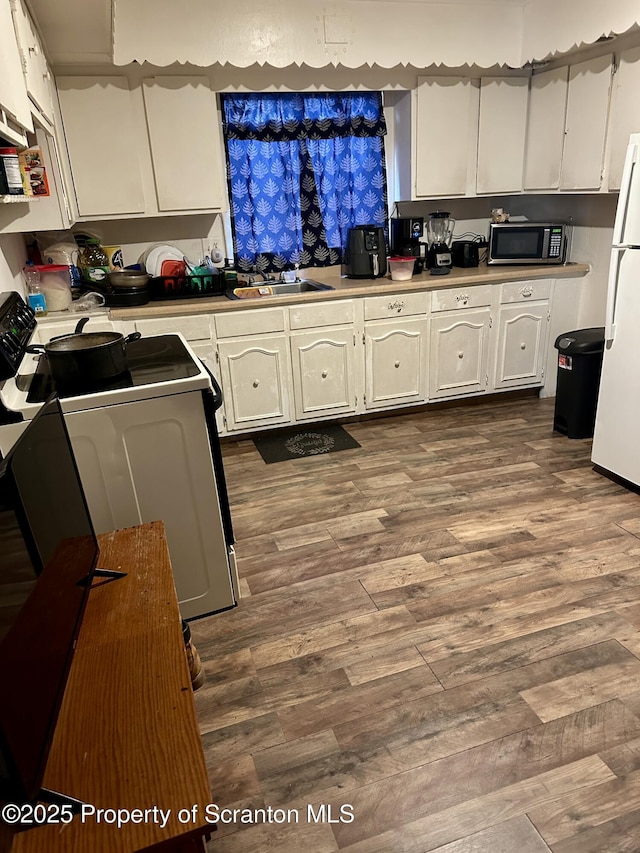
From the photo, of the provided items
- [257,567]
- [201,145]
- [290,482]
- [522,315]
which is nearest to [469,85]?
[522,315]

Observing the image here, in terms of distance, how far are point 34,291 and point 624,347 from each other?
311cm

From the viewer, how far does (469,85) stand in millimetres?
3930

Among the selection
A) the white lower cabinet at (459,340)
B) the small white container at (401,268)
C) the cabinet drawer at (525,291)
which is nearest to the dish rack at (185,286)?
the small white container at (401,268)

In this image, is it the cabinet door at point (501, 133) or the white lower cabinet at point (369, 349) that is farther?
the cabinet door at point (501, 133)

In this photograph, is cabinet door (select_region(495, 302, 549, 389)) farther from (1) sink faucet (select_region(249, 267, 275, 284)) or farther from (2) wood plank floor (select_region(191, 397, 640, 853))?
(1) sink faucet (select_region(249, 267, 275, 284))

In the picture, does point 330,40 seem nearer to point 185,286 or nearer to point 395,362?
point 185,286

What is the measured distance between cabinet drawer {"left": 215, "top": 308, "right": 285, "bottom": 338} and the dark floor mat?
71cm

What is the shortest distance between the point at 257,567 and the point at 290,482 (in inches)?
31.7

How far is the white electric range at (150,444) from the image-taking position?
186 centimetres

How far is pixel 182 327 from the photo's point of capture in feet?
11.4

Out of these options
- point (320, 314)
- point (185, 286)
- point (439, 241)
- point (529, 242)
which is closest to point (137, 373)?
point (185, 286)

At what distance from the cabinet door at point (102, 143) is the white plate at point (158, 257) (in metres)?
0.32

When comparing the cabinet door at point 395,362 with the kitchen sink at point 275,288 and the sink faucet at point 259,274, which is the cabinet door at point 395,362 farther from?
the sink faucet at point 259,274

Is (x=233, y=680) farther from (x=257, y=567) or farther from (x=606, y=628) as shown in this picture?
(x=606, y=628)
